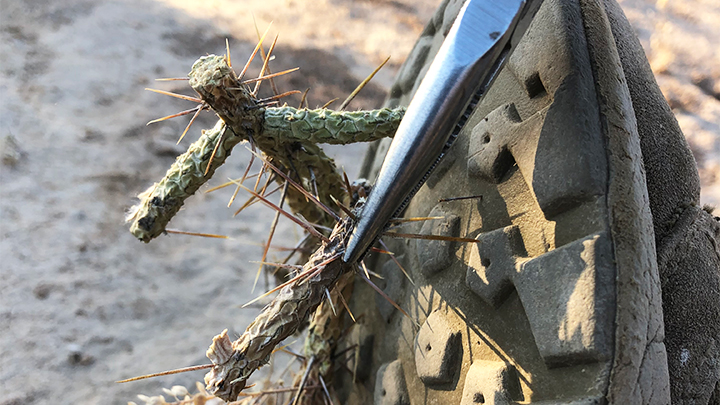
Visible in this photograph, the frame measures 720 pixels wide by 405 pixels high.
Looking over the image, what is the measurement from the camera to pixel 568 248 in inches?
22.0

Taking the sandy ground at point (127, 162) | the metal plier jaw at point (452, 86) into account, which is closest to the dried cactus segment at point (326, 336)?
the sandy ground at point (127, 162)

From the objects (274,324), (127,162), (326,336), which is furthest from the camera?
(127,162)

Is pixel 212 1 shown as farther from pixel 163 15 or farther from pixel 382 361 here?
pixel 382 361

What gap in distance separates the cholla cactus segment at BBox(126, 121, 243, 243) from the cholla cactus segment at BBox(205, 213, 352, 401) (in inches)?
11.8

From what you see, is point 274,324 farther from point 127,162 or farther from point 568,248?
point 127,162

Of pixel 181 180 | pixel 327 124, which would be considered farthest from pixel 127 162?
pixel 327 124

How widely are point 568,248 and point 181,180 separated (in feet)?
2.27

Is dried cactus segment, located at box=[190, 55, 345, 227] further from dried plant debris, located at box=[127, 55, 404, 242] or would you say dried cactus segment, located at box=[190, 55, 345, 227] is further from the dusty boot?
the dusty boot

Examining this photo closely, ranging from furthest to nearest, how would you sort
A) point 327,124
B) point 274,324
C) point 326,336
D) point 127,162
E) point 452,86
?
1. point 127,162
2. point 326,336
3. point 327,124
4. point 274,324
5. point 452,86

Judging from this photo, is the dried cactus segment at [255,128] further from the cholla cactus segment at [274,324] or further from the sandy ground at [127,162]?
the sandy ground at [127,162]

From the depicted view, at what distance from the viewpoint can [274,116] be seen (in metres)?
0.84

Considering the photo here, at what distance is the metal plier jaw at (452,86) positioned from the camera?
1.70ft

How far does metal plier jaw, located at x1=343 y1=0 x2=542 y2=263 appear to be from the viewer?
0.52 meters

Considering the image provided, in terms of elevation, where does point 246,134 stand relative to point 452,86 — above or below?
above
